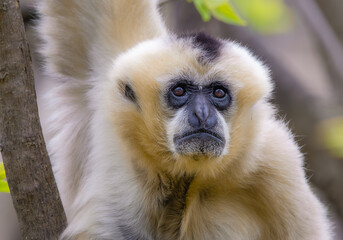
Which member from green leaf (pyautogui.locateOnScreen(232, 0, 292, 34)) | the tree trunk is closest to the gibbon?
the tree trunk

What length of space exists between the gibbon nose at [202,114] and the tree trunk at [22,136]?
3.39 ft

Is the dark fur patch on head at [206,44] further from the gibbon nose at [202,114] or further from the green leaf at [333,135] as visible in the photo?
the green leaf at [333,135]

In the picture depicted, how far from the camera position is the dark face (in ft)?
12.5

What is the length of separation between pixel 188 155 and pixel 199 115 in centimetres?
29

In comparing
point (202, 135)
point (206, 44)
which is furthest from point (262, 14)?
point (202, 135)

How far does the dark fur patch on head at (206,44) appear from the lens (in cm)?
403

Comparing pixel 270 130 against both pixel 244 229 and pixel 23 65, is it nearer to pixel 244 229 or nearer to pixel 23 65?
pixel 244 229

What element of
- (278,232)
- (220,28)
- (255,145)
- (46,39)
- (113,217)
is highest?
(220,28)

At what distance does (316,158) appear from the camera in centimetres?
679

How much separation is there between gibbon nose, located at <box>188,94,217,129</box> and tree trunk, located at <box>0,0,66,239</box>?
3.39 ft

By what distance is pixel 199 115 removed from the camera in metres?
3.82

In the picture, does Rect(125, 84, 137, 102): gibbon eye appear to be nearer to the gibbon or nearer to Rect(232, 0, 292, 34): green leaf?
the gibbon

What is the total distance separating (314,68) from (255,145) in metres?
6.63

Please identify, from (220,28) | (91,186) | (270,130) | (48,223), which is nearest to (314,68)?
(220,28)
